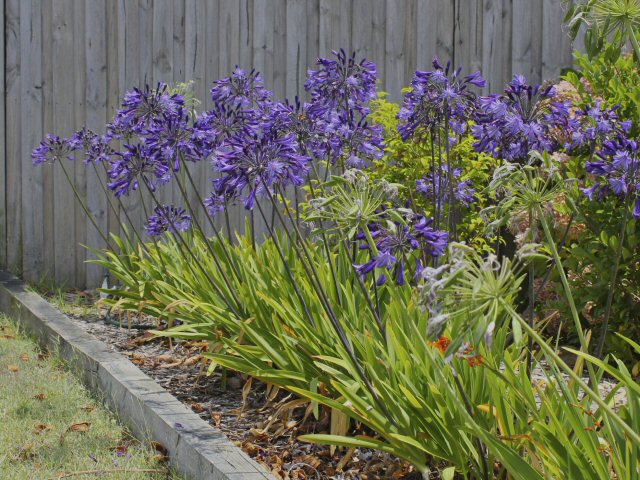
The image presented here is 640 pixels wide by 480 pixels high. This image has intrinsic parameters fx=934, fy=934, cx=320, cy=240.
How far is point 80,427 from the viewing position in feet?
13.3

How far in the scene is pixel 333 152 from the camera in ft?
14.9

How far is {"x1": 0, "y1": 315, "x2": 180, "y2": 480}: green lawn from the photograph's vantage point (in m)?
3.54

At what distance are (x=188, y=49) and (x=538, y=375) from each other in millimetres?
4115

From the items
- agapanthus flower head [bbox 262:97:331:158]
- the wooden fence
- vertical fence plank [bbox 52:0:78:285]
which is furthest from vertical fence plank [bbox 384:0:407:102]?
agapanthus flower head [bbox 262:97:331:158]

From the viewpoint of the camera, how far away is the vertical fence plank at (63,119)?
7.30 meters

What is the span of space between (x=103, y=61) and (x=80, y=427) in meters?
3.99

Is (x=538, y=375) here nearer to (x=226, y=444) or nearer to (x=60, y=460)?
(x=226, y=444)

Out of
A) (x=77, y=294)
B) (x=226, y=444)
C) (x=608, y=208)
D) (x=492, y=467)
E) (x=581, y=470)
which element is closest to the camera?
(x=581, y=470)

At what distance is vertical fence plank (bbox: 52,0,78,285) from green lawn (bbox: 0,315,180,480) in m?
2.23

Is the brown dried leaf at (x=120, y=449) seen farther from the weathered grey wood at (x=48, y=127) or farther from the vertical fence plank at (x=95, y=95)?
the weathered grey wood at (x=48, y=127)

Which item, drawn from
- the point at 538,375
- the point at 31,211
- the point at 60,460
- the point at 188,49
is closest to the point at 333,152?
the point at 538,375

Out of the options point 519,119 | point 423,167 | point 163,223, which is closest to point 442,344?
point 519,119

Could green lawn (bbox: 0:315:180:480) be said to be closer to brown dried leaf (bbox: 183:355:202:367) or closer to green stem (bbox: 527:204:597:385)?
brown dried leaf (bbox: 183:355:202:367)

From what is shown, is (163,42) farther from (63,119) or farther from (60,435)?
(60,435)
